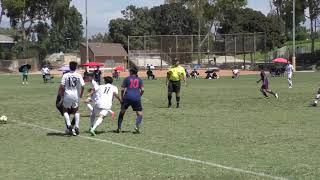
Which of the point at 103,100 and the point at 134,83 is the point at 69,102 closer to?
the point at 103,100

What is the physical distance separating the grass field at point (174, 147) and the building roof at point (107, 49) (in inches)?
4063

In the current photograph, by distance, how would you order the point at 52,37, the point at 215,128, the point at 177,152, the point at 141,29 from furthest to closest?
1. the point at 52,37
2. the point at 141,29
3. the point at 215,128
4. the point at 177,152

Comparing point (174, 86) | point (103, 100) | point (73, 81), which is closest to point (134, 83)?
point (103, 100)

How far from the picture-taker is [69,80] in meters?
14.3

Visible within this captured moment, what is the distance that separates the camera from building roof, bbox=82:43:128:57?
404ft

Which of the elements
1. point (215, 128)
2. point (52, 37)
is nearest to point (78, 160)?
point (215, 128)

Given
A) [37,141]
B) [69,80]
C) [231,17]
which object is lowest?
[37,141]

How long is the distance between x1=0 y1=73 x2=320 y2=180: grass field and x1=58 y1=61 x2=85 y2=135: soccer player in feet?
1.94

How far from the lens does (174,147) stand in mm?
12367

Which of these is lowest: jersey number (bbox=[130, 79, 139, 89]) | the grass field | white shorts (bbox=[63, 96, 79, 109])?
the grass field

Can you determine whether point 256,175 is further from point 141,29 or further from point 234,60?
point 141,29

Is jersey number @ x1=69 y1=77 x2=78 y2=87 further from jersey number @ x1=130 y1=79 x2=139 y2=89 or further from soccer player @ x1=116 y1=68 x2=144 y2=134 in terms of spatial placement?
jersey number @ x1=130 y1=79 x2=139 y2=89

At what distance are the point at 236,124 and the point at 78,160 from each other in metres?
6.80

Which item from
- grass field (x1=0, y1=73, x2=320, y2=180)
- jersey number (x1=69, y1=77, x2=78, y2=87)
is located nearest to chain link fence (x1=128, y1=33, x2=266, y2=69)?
grass field (x1=0, y1=73, x2=320, y2=180)
